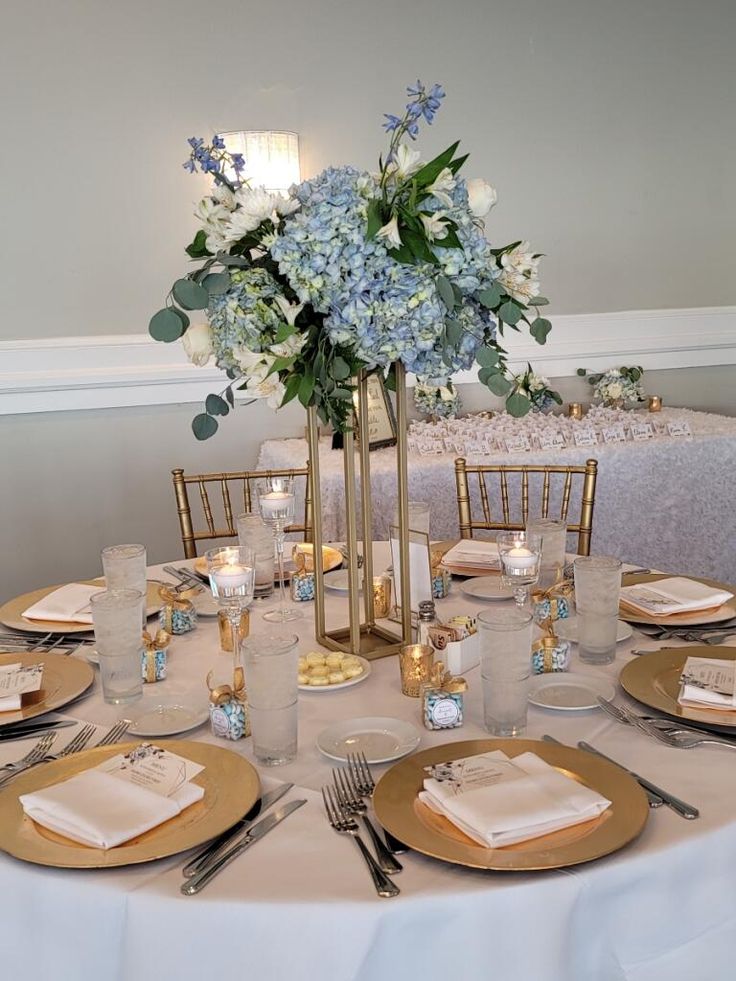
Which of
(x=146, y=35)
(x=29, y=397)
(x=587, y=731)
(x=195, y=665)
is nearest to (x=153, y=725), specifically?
(x=195, y=665)

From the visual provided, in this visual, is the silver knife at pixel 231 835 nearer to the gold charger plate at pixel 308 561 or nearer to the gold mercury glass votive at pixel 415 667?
the gold mercury glass votive at pixel 415 667

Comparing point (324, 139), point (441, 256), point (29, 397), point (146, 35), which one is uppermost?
point (146, 35)

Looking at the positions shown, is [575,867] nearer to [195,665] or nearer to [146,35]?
[195,665]

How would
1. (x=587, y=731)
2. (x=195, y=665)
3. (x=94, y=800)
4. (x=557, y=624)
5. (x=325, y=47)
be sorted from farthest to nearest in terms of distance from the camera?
(x=325, y=47), (x=557, y=624), (x=195, y=665), (x=587, y=731), (x=94, y=800)

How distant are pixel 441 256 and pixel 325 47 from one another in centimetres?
230

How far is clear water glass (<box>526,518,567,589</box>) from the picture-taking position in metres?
1.85

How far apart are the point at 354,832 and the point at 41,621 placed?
95 cm

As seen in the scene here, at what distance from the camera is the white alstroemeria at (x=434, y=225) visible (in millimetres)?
1357

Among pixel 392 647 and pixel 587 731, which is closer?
pixel 587 731

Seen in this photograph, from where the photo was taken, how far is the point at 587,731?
132 cm

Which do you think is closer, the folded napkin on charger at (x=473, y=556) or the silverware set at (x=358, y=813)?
the silverware set at (x=358, y=813)

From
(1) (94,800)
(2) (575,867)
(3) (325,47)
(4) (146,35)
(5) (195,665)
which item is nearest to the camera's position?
(2) (575,867)

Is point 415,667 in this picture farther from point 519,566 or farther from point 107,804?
point 107,804

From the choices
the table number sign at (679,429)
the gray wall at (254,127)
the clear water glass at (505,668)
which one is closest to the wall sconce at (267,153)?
the gray wall at (254,127)
